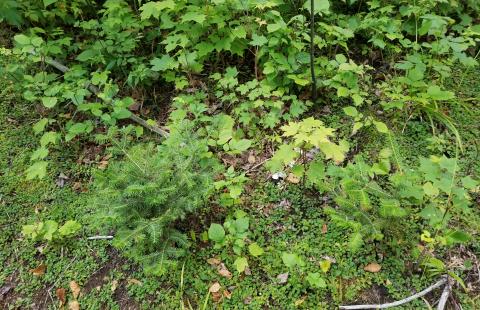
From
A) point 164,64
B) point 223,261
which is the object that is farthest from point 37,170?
point 223,261

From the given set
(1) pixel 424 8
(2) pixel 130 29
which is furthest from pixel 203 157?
(1) pixel 424 8

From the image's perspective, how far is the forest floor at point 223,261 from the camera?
118 inches

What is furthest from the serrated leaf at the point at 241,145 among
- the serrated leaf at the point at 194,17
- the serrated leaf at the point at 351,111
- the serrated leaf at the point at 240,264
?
the serrated leaf at the point at 194,17

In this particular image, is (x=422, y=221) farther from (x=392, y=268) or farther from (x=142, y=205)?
(x=142, y=205)

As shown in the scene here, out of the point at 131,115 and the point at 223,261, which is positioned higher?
the point at 131,115

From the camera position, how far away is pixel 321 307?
2.92 metres

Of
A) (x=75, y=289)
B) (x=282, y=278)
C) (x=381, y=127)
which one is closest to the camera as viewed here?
(x=282, y=278)

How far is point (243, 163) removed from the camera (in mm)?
3916

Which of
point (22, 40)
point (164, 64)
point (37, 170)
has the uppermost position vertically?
point (22, 40)

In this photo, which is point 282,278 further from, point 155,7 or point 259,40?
point 155,7

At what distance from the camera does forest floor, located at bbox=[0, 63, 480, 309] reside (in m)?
3.00

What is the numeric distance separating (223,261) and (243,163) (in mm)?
1052

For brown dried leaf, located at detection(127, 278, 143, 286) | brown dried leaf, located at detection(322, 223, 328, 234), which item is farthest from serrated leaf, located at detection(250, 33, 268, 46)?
brown dried leaf, located at detection(127, 278, 143, 286)

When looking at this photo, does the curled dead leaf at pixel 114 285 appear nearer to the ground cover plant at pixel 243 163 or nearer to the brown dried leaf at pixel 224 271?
the ground cover plant at pixel 243 163
